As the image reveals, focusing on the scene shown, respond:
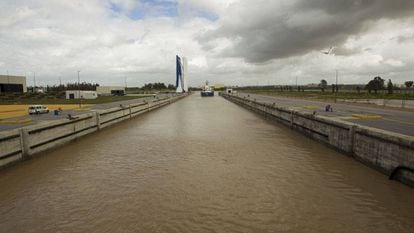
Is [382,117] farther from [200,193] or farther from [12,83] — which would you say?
[12,83]

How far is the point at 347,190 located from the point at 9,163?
10.6m

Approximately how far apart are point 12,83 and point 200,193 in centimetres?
10693

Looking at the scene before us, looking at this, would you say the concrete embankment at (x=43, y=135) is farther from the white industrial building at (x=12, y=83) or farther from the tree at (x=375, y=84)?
the tree at (x=375, y=84)

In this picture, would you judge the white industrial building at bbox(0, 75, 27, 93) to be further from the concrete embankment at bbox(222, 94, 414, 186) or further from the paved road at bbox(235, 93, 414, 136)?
the concrete embankment at bbox(222, 94, 414, 186)

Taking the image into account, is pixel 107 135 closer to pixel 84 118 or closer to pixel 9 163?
pixel 84 118

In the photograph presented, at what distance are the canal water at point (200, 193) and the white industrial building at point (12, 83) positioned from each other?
316 feet

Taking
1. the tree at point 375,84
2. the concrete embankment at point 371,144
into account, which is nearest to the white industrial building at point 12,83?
the concrete embankment at point 371,144

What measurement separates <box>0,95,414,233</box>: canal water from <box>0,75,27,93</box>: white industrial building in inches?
3794

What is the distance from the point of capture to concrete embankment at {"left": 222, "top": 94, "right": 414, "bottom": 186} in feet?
22.7

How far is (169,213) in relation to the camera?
5320 millimetres

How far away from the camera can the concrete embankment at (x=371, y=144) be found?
22.7 ft

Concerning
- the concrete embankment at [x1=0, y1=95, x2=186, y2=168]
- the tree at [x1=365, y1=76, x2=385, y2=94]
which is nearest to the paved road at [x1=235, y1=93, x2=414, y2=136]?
the concrete embankment at [x1=0, y1=95, x2=186, y2=168]

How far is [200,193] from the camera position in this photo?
20.9ft

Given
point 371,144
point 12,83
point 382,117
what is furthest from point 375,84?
point 12,83
